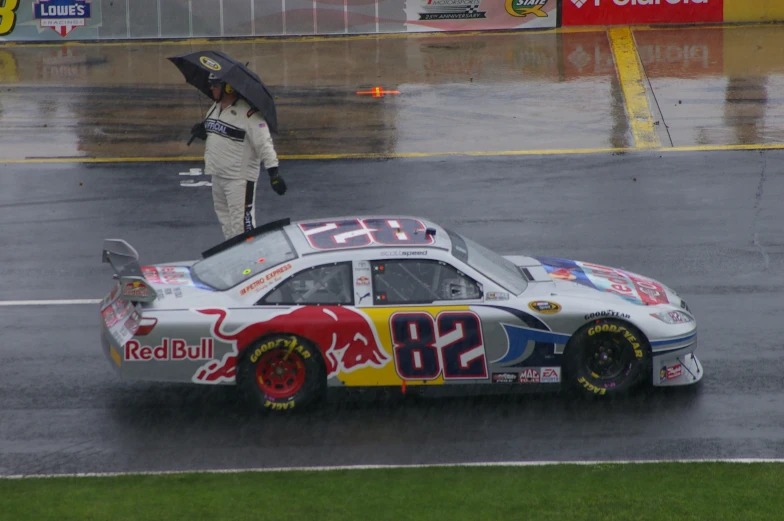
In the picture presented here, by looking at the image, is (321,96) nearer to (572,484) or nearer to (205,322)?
(205,322)

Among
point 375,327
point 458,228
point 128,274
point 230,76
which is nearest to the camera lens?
point 375,327

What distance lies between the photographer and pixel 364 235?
8.91 meters

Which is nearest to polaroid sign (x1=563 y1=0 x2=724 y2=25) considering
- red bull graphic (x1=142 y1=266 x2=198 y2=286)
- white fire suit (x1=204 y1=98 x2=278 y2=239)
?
white fire suit (x1=204 y1=98 x2=278 y2=239)

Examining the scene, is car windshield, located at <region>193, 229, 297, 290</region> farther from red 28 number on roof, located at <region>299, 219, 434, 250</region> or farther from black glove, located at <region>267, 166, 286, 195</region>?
black glove, located at <region>267, 166, 286, 195</region>

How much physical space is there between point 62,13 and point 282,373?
68.3ft

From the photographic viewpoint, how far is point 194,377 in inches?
330

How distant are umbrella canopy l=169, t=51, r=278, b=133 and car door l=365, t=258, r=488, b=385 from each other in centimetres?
313

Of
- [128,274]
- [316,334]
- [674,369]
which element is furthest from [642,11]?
[128,274]

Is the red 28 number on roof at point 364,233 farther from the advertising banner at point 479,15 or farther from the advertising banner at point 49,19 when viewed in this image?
the advertising banner at point 49,19

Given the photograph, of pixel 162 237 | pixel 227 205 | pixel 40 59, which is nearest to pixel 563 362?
pixel 227 205

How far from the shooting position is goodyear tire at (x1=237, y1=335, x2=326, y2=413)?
8.39 meters

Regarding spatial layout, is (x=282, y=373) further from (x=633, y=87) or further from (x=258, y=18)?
(x=258, y=18)

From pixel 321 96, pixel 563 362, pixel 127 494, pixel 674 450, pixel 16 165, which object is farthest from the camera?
pixel 321 96

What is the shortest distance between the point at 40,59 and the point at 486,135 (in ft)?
40.4
